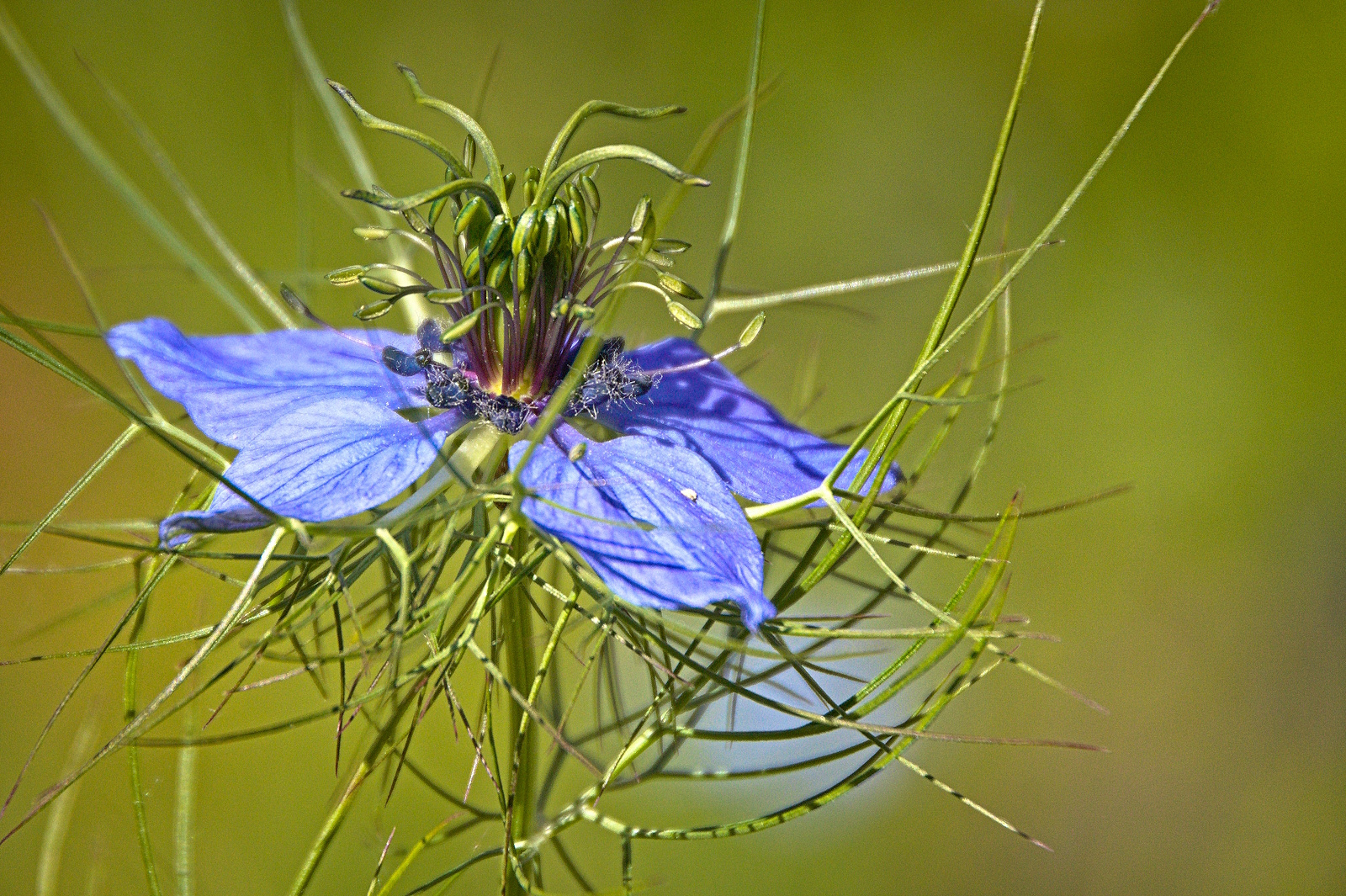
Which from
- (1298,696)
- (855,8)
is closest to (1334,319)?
(1298,696)

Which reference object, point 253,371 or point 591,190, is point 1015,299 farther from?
point 253,371

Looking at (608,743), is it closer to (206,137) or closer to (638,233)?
(638,233)

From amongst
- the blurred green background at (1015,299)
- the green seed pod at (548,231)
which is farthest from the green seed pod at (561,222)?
the blurred green background at (1015,299)

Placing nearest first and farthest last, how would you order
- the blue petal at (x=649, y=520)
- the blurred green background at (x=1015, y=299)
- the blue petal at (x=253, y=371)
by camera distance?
the blue petal at (x=649, y=520) → the blue petal at (x=253, y=371) → the blurred green background at (x=1015, y=299)

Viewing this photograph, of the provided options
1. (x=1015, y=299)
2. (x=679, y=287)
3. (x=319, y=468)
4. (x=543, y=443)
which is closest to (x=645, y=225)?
(x=679, y=287)

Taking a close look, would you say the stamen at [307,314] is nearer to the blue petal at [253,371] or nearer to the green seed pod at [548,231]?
the blue petal at [253,371]
